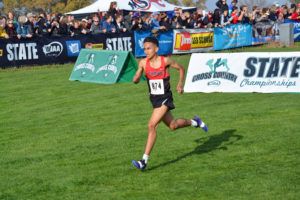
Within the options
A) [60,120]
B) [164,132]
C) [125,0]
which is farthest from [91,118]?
[125,0]

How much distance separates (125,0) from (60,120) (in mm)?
25503

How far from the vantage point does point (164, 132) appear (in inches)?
392

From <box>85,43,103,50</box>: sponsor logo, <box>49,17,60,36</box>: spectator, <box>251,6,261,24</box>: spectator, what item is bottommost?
<box>251,6,261,24</box>: spectator

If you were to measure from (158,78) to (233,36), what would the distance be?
22387mm

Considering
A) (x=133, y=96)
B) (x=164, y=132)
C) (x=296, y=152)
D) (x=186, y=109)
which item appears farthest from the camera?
(x=133, y=96)

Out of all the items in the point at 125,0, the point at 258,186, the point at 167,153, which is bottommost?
the point at 125,0

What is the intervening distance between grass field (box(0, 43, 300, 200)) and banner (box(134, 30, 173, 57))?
10.2 m

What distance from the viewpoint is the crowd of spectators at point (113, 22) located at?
2189 centimetres

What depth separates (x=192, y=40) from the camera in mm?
26891

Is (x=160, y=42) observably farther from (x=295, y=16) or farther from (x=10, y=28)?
(x=295, y=16)

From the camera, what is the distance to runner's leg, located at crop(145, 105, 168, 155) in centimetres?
716

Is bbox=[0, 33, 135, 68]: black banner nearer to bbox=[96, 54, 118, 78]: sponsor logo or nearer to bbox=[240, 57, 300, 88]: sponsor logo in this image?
bbox=[96, 54, 118, 78]: sponsor logo

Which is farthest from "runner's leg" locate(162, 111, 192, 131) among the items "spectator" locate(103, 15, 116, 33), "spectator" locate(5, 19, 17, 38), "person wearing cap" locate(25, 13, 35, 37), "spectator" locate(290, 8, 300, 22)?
"spectator" locate(290, 8, 300, 22)

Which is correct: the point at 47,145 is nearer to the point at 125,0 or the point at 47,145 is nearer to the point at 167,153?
the point at 167,153
